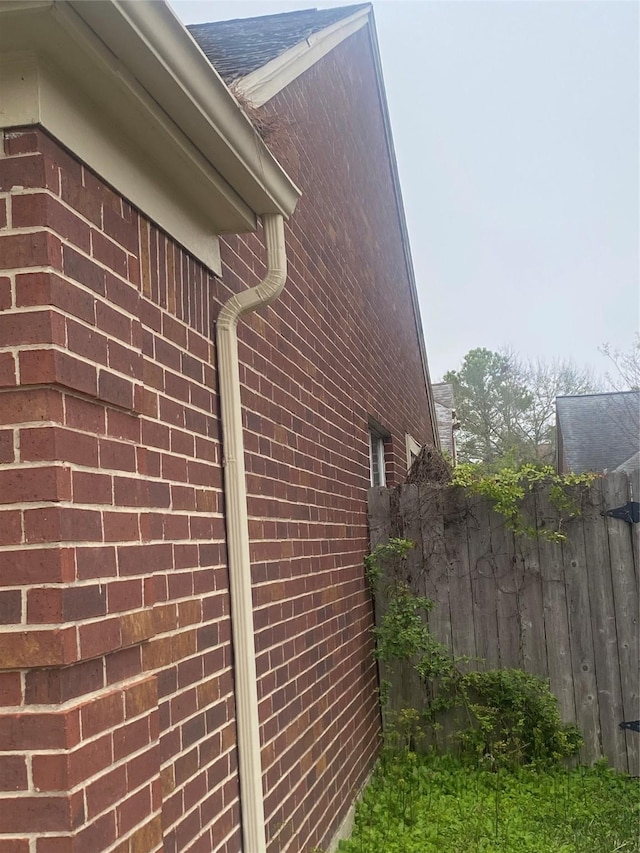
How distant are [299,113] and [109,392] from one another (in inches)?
146

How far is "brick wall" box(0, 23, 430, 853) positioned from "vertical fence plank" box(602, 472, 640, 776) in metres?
2.24

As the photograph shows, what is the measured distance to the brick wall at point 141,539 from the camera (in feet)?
5.54

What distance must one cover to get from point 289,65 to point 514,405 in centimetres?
2893

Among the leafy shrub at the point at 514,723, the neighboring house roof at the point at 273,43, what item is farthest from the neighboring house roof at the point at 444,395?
the leafy shrub at the point at 514,723

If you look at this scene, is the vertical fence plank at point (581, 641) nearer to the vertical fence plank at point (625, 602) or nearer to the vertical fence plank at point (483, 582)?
the vertical fence plank at point (625, 602)

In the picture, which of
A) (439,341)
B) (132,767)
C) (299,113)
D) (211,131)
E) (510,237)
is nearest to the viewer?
(132,767)

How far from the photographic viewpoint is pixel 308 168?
5.25 m

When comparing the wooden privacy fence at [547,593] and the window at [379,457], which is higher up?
the window at [379,457]

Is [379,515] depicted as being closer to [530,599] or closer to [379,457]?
[530,599]

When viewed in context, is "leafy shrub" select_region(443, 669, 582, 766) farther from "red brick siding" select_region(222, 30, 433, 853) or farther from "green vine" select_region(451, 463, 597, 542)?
"green vine" select_region(451, 463, 597, 542)

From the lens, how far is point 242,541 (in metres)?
2.96

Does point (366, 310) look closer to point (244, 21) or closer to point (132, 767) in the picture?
point (244, 21)

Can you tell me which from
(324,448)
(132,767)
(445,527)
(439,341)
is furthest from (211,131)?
(439,341)

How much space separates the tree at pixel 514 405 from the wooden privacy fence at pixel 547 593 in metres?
23.4
